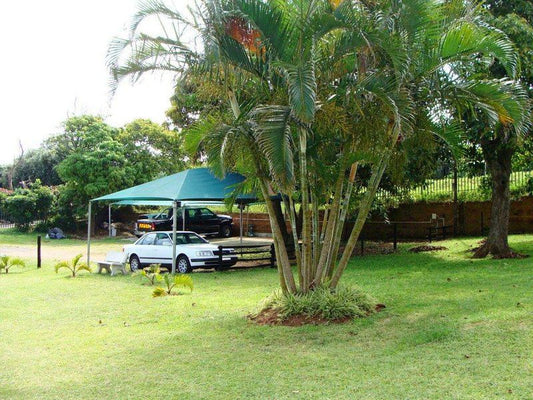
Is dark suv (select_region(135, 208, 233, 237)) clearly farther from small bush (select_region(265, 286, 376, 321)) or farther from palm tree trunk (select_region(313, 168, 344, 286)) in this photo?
small bush (select_region(265, 286, 376, 321))

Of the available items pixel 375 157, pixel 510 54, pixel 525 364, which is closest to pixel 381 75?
pixel 375 157

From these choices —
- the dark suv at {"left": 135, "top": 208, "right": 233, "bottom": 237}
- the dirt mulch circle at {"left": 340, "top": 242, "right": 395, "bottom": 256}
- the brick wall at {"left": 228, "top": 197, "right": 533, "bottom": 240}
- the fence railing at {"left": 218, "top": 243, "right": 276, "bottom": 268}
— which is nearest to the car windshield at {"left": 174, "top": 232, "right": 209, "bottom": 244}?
the fence railing at {"left": 218, "top": 243, "right": 276, "bottom": 268}

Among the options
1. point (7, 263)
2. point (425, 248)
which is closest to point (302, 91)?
point (425, 248)

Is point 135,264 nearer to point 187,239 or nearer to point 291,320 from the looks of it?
point 187,239

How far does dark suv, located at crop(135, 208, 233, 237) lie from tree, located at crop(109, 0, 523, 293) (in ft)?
57.9

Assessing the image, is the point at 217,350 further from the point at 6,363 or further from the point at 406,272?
the point at 406,272

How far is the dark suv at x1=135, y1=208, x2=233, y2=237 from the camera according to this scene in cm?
2658

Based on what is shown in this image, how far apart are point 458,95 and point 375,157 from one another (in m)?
1.61

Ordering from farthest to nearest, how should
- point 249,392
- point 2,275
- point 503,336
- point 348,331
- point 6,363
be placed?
point 2,275, point 348,331, point 6,363, point 503,336, point 249,392

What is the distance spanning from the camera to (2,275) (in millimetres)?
16953

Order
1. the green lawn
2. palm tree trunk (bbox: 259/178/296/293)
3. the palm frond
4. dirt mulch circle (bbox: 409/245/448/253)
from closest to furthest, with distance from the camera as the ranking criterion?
the green lawn < the palm frond < palm tree trunk (bbox: 259/178/296/293) < dirt mulch circle (bbox: 409/245/448/253)

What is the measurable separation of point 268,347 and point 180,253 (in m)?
9.60

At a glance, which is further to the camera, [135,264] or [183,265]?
[135,264]

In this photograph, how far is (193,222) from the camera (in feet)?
92.3
